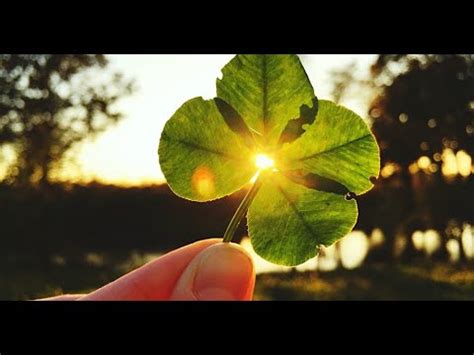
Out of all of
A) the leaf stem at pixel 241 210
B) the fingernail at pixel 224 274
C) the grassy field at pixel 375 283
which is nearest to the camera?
the leaf stem at pixel 241 210

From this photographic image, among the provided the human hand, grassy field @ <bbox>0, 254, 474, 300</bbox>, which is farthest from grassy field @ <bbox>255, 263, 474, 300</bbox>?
the human hand

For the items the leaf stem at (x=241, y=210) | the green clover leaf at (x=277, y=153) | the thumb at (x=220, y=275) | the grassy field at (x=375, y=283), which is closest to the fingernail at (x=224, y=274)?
the thumb at (x=220, y=275)

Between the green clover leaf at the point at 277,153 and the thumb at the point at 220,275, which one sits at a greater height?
the green clover leaf at the point at 277,153

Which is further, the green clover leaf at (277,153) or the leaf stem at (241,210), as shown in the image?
the green clover leaf at (277,153)

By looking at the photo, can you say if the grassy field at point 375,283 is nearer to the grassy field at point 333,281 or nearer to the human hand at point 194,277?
the grassy field at point 333,281

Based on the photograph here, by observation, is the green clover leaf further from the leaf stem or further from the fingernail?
the fingernail
